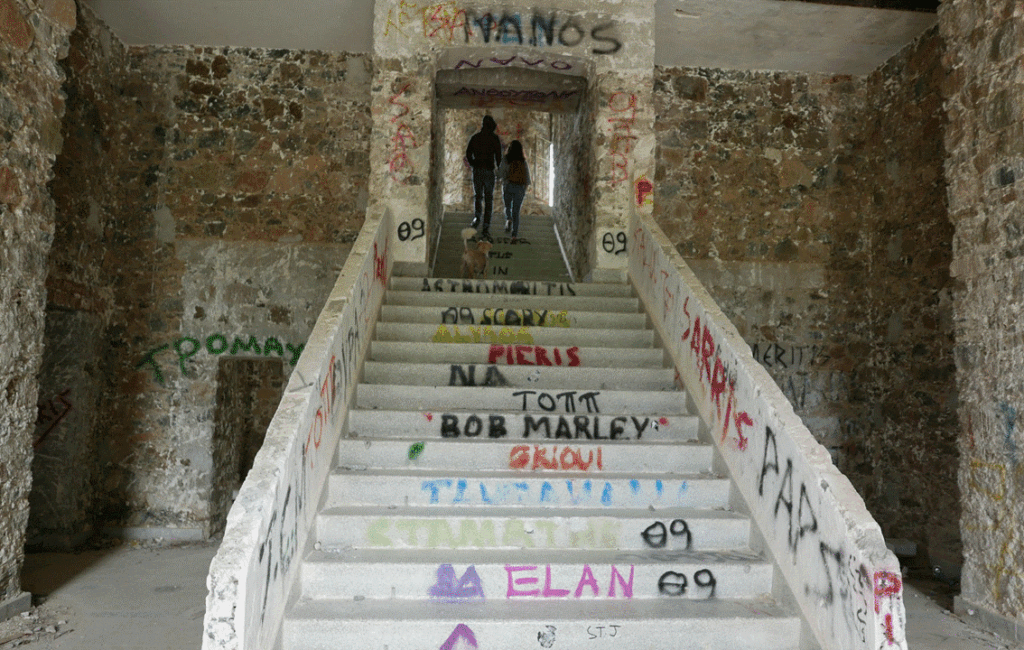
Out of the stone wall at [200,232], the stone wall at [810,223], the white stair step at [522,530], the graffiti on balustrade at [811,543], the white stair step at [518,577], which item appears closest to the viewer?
the graffiti on balustrade at [811,543]

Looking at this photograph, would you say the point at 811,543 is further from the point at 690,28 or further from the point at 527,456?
the point at 690,28

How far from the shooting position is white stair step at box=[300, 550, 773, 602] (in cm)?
299

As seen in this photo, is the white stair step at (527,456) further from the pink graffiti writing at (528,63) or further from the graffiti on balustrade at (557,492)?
the pink graffiti writing at (528,63)

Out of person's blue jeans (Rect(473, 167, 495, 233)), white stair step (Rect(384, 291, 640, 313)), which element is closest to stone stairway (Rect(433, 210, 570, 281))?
person's blue jeans (Rect(473, 167, 495, 233))

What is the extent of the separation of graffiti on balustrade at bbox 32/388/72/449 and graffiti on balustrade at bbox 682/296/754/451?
5.32 m

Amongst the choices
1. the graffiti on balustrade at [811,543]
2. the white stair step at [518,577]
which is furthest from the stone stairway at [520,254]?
the white stair step at [518,577]

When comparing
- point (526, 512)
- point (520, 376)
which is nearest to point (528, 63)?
point (520, 376)

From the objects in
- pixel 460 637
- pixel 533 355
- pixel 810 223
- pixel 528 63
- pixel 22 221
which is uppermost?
pixel 528 63

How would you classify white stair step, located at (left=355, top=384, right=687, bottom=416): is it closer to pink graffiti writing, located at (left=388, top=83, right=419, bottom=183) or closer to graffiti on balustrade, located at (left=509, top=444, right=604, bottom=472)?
graffiti on balustrade, located at (left=509, top=444, right=604, bottom=472)

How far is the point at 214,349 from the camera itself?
7070 mm

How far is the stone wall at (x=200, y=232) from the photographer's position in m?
6.96

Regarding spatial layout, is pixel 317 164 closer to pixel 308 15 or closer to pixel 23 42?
pixel 308 15

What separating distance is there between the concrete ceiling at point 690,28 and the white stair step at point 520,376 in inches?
143

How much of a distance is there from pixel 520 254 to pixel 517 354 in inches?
181
